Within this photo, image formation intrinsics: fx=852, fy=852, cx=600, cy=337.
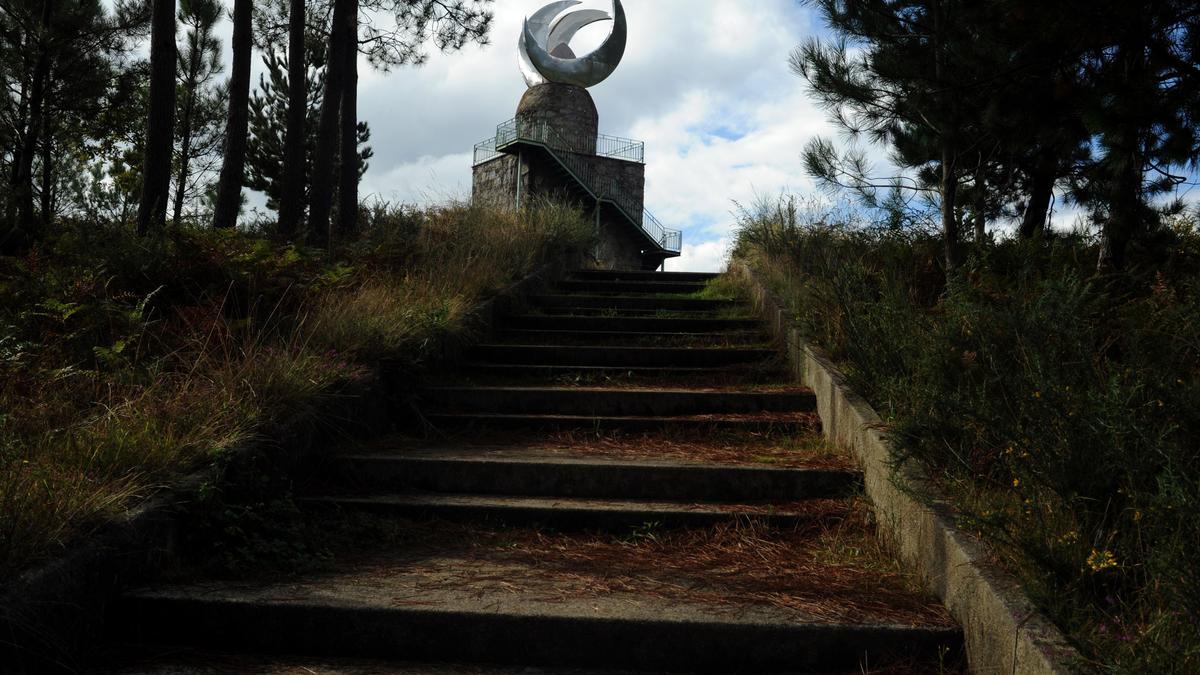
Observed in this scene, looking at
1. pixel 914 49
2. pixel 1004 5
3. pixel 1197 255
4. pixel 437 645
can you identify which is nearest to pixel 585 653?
pixel 437 645

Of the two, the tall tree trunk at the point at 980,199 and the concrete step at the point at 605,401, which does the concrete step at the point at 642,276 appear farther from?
the concrete step at the point at 605,401

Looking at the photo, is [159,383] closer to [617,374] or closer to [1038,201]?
[617,374]

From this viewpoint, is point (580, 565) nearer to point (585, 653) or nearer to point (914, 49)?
point (585, 653)

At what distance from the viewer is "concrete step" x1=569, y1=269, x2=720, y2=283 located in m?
10.1

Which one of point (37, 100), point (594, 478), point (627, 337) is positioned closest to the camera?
point (594, 478)

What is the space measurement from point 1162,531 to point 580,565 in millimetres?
1941

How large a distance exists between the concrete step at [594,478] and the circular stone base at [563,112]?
84.7 feet

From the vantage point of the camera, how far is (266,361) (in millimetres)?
4020

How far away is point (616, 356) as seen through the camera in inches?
256

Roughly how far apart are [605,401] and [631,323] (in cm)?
215

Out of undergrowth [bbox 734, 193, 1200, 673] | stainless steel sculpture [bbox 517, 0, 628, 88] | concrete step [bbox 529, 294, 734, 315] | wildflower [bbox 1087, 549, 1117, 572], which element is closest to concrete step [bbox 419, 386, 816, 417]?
undergrowth [bbox 734, 193, 1200, 673]

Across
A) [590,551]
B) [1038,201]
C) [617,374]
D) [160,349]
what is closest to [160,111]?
[160,349]

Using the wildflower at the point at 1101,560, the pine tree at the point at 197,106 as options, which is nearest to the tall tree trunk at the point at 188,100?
the pine tree at the point at 197,106

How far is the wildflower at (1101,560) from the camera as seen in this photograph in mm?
2125
